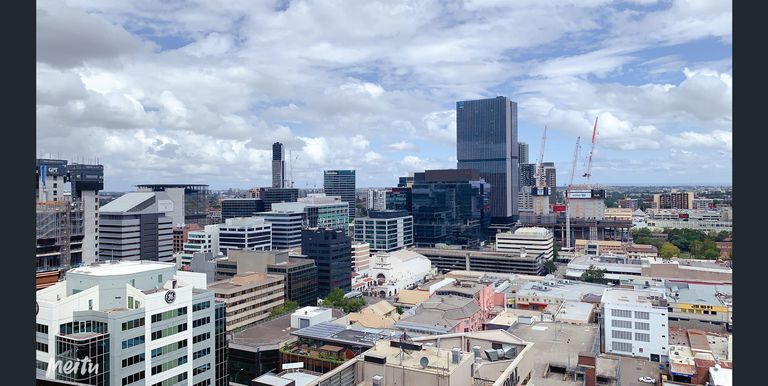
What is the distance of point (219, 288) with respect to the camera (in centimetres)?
1758

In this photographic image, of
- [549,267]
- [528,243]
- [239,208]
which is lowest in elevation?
[549,267]

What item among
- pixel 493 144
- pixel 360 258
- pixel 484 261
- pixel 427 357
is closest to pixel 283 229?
pixel 360 258

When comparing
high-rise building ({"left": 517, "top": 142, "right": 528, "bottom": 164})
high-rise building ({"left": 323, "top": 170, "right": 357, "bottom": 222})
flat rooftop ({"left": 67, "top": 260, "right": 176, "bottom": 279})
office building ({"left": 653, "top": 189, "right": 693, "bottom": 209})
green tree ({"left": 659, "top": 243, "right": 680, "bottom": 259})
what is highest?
high-rise building ({"left": 517, "top": 142, "right": 528, "bottom": 164})

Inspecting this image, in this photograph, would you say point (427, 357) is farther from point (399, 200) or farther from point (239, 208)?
point (239, 208)

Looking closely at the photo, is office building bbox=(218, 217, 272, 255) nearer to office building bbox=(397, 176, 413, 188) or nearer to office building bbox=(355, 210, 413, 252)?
office building bbox=(355, 210, 413, 252)

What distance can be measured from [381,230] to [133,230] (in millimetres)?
16983

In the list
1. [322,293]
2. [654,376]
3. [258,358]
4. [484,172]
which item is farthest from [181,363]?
[484,172]

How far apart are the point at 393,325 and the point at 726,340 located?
10.6 meters

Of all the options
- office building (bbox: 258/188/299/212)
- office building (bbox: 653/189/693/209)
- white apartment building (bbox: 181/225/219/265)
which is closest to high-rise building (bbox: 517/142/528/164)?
office building (bbox: 653/189/693/209)

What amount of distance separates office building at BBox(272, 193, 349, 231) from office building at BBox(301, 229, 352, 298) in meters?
14.5

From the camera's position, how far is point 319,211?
44.8 metres

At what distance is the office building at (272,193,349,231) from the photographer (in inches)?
1617

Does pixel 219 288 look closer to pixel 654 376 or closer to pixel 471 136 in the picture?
pixel 654 376

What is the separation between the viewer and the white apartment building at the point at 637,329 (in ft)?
50.4
